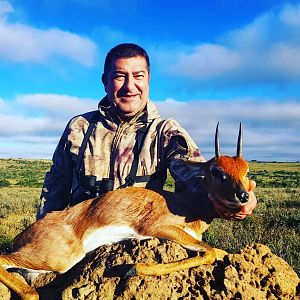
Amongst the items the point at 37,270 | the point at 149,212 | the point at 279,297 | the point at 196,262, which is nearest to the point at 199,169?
the point at 149,212

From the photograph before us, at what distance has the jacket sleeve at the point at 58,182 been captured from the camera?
7482 millimetres

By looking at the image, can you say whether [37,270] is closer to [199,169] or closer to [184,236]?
[184,236]

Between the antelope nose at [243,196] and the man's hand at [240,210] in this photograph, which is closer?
the antelope nose at [243,196]

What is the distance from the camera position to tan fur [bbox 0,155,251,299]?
4895 mm

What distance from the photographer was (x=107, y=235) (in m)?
5.09

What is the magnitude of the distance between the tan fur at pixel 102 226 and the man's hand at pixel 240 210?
6.2 inches

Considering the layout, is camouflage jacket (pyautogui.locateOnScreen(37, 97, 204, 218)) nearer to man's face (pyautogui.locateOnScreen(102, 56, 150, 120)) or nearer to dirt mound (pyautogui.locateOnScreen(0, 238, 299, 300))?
man's face (pyautogui.locateOnScreen(102, 56, 150, 120))

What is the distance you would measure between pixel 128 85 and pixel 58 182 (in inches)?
82.3

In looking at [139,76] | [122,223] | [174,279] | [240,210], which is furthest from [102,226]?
[139,76]

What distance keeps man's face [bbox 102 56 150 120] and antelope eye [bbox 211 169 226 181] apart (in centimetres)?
236

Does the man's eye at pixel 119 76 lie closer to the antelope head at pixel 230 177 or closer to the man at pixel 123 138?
the man at pixel 123 138

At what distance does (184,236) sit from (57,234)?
143 cm

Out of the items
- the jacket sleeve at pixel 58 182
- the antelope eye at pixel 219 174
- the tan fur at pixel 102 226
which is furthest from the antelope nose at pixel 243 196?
the jacket sleeve at pixel 58 182

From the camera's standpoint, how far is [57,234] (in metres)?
5.02
